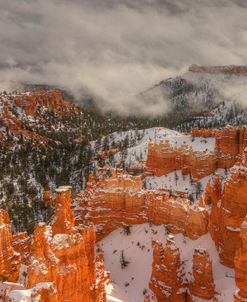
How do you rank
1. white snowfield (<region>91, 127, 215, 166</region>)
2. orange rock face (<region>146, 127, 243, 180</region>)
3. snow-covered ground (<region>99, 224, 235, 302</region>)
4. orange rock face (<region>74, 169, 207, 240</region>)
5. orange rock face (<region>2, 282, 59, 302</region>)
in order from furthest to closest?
1. white snowfield (<region>91, 127, 215, 166</region>)
2. orange rock face (<region>146, 127, 243, 180</region>)
3. orange rock face (<region>74, 169, 207, 240</region>)
4. snow-covered ground (<region>99, 224, 235, 302</region>)
5. orange rock face (<region>2, 282, 59, 302</region>)

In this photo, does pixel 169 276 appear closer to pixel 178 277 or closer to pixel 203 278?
pixel 178 277

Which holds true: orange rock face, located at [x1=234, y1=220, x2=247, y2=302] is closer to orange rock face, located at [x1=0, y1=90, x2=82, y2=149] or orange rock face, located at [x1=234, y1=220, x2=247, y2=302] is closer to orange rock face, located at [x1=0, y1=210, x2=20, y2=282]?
orange rock face, located at [x1=0, y1=210, x2=20, y2=282]

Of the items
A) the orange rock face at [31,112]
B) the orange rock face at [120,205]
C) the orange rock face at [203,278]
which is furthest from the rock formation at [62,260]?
the orange rock face at [31,112]

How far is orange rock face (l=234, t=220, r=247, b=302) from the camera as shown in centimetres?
1259

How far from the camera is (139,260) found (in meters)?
32.1

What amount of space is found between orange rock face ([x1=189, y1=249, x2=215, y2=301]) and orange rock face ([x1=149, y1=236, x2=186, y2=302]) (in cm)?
131

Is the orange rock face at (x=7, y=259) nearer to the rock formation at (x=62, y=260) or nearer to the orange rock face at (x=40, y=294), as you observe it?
the rock formation at (x=62, y=260)

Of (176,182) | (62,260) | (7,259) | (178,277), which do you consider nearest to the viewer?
(62,260)

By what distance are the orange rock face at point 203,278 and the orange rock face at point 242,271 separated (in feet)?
35.9

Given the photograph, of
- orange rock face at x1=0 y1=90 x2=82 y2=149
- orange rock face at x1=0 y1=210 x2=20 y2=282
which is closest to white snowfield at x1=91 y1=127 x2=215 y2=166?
orange rock face at x1=0 y1=90 x2=82 y2=149

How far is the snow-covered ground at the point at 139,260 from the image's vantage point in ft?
83.5

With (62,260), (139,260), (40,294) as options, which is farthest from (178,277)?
(40,294)

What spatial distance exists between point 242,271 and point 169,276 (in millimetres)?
12995

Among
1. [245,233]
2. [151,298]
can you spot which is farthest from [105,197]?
[245,233]
